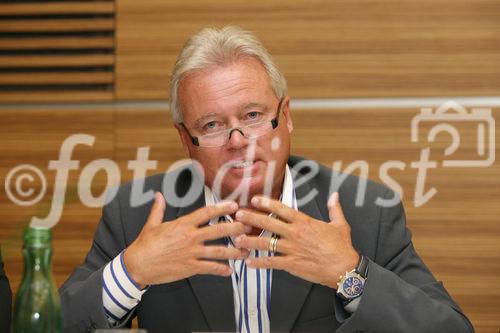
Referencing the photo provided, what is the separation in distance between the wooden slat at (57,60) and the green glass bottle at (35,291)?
2.02 meters

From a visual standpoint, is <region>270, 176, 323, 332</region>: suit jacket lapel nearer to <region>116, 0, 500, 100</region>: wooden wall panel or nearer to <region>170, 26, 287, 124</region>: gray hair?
<region>170, 26, 287, 124</region>: gray hair

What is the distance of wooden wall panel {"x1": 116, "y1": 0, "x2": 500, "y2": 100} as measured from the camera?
329 centimetres

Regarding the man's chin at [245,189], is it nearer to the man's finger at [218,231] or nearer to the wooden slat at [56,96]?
the man's finger at [218,231]

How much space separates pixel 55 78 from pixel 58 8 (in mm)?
299

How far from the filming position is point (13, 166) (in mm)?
3490

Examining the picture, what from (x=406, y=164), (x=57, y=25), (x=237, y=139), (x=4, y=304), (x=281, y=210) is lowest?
(x=4, y=304)

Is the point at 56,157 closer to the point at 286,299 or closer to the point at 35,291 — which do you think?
the point at 286,299

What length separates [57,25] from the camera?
3.48 metres

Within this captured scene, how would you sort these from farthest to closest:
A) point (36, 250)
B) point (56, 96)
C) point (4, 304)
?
point (56, 96) → point (4, 304) → point (36, 250)

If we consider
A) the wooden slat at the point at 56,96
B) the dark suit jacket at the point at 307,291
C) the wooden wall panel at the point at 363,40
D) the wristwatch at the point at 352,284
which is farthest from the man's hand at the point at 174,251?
the wooden slat at the point at 56,96

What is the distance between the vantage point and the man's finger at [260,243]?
1902 mm

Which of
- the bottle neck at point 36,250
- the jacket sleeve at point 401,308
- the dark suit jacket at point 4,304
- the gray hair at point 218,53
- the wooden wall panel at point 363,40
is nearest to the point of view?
the bottle neck at point 36,250

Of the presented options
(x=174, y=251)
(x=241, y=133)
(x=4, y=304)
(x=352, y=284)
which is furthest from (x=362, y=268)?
(x=4, y=304)

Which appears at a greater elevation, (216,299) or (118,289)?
(118,289)
